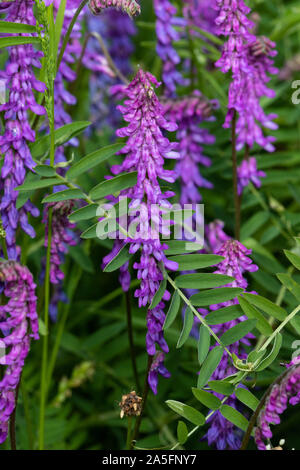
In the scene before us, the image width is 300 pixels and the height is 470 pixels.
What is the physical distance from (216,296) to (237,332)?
7 centimetres

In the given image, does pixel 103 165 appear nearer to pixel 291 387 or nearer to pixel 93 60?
pixel 93 60

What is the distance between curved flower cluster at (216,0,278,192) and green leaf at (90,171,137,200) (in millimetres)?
258

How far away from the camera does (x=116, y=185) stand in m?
1.20

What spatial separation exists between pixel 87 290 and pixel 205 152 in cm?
50

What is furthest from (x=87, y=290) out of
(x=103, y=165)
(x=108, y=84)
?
(x=108, y=84)

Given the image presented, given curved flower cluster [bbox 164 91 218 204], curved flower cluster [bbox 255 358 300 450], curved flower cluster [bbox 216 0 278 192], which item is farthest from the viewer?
curved flower cluster [bbox 164 91 218 204]

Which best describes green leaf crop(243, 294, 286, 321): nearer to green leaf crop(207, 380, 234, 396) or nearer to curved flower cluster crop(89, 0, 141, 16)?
green leaf crop(207, 380, 234, 396)

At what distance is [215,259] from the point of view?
1182mm

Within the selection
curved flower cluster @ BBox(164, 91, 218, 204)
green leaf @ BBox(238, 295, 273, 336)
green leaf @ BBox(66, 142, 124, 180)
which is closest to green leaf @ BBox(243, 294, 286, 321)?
green leaf @ BBox(238, 295, 273, 336)

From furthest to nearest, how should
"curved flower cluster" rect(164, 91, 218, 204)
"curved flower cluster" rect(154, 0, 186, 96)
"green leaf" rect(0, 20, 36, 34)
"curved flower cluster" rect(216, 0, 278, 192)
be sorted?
"curved flower cluster" rect(154, 0, 186, 96) → "curved flower cluster" rect(164, 91, 218, 204) → "curved flower cluster" rect(216, 0, 278, 192) → "green leaf" rect(0, 20, 36, 34)

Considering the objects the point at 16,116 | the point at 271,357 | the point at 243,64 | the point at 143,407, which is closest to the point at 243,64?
the point at 243,64

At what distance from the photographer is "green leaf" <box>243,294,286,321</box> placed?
1193mm

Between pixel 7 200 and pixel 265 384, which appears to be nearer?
pixel 7 200

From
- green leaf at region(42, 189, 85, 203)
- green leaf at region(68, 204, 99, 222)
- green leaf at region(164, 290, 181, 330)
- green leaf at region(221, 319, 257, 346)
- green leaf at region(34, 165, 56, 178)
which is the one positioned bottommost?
green leaf at region(221, 319, 257, 346)
